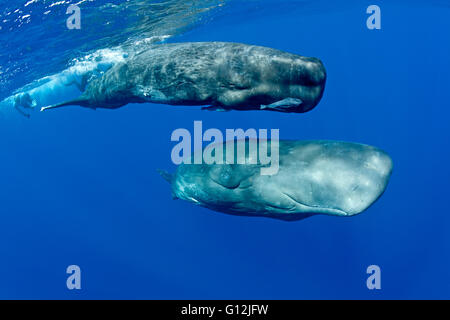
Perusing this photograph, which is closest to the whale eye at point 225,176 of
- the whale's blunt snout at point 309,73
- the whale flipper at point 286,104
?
the whale flipper at point 286,104

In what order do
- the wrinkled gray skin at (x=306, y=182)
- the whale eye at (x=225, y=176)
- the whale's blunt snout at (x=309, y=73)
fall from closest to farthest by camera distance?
the whale's blunt snout at (x=309, y=73) → the wrinkled gray skin at (x=306, y=182) → the whale eye at (x=225, y=176)

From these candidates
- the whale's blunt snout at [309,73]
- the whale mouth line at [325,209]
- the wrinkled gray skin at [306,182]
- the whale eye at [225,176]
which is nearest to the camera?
the whale's blunt snout at [309,73]

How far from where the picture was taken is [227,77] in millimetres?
4520

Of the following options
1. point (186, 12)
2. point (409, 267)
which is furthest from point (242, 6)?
point (409, 267)

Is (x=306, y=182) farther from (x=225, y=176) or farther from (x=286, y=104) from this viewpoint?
(x=225, y=176)

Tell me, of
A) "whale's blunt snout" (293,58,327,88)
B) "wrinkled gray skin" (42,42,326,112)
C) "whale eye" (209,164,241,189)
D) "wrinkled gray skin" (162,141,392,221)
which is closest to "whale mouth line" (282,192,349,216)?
"wrinkled gray skin" (162,141,392,221)

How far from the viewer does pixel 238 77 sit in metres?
4.42

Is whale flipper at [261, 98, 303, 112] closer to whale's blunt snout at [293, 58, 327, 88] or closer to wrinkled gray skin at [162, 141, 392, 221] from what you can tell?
whale's blunt snout at [293, 58, 327, 88]

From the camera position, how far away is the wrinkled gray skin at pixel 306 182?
449 cm

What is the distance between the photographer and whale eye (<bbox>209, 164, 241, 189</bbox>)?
5509 mm

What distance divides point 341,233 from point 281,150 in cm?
2252

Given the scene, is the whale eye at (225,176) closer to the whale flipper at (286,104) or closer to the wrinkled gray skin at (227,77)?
the wrinkled gray skin at (227,77)

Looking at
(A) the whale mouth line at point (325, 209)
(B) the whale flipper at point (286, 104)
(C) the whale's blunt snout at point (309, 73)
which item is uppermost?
(C) the whale's blunt snout at point (309, 73)
